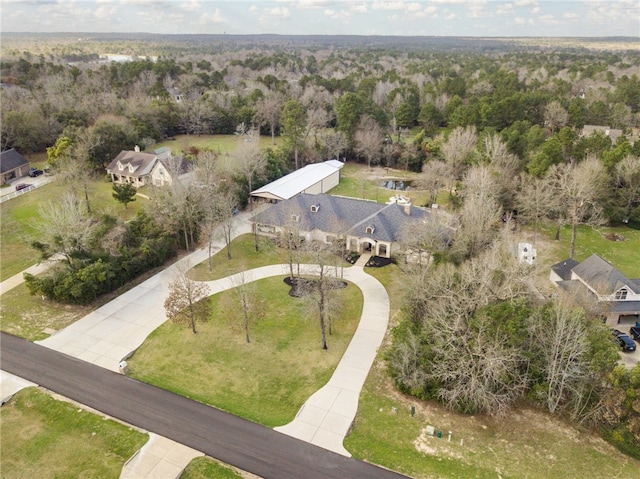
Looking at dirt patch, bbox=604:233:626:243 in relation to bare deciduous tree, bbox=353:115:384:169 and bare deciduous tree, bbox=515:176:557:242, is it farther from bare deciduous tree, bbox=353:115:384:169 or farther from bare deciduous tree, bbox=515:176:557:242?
bare deciduous tree, bbox=353:115:384:169

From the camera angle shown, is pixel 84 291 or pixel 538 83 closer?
pixel 84 291

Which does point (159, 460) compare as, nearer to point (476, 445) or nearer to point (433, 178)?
point (476, 445)

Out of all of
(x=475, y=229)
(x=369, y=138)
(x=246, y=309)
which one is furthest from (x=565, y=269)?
(x=369, y=138)

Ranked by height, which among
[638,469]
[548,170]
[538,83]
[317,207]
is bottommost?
[638,469]

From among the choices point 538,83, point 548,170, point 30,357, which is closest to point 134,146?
point 30,357

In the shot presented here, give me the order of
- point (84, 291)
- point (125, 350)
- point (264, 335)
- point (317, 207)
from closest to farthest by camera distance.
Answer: point (125, 350)
point (264, 335)
point (84, 291)
point (317, 207)

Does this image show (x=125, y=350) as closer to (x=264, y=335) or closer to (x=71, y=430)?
(x=71, y=430)

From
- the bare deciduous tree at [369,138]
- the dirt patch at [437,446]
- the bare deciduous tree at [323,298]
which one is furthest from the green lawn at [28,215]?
the bare deciduous tree at [369,138]
